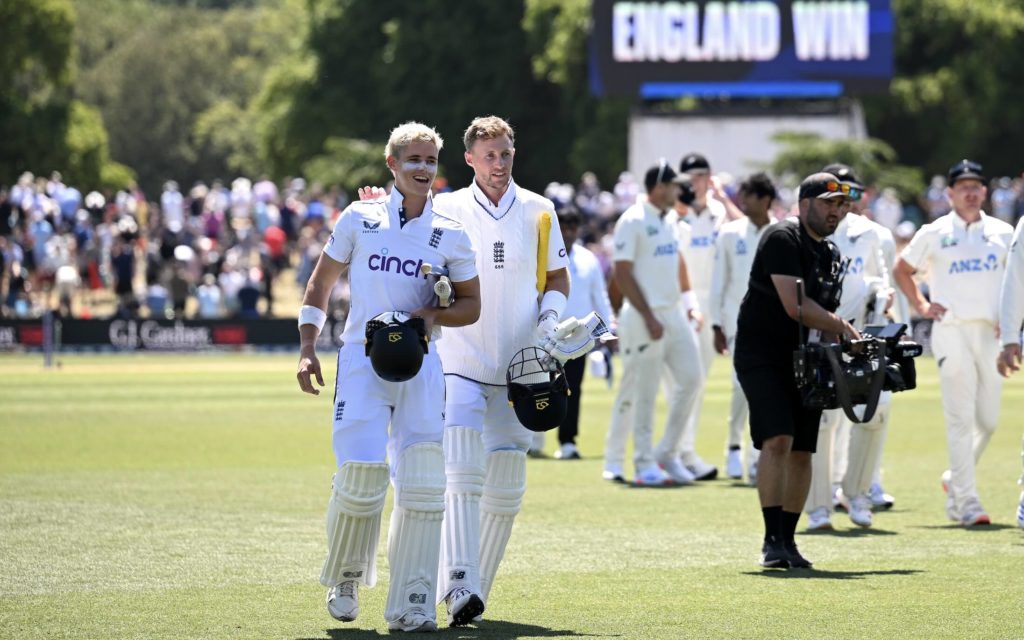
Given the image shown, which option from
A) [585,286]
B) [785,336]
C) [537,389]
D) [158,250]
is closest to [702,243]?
[585,286]

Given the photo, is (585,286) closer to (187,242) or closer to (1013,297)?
(1013,297)

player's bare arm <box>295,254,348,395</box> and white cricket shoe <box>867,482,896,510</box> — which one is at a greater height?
player's bare arm <box>295,254,348,395</box>

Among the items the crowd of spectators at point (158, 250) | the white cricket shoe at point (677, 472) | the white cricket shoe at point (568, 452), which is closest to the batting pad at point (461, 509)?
the white cricket shoe at point (677, 472)

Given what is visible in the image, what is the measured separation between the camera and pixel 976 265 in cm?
1220

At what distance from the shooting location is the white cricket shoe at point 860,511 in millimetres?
12102

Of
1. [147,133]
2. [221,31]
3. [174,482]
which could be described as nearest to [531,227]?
[174,482]

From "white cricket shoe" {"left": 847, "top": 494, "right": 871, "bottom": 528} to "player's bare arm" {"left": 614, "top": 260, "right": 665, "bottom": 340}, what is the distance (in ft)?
8.98

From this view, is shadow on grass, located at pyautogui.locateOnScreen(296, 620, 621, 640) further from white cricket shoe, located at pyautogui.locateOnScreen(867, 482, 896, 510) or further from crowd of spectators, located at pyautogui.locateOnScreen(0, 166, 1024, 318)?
crowd of spectators, located at pyautogui.locateOnScreen(0, 166, 1024, 318)

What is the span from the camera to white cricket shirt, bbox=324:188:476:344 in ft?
27.0

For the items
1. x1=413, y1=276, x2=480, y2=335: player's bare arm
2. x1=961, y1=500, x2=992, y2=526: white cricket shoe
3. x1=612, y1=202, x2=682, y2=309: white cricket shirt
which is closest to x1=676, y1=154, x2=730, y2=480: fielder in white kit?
x1=612, y1=202, x2=682, y2=309: white cricket shirt

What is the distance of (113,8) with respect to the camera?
117625mm

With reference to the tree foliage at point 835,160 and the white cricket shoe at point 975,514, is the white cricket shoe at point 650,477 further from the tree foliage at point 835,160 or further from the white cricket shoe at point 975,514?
the tree foliage at point 835,160

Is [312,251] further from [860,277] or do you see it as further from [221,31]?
[221,31]

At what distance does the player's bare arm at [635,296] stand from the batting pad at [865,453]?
237 cm
